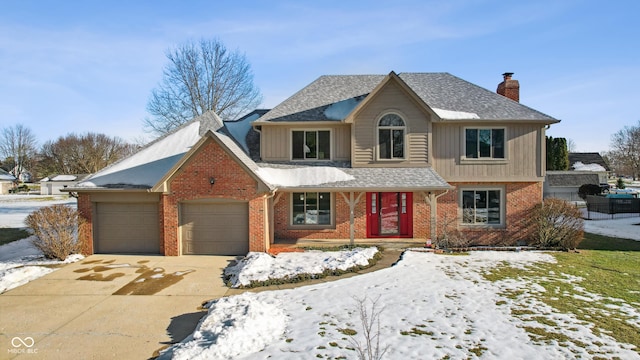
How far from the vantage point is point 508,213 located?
15.6m

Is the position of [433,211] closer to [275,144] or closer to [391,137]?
[391,137]

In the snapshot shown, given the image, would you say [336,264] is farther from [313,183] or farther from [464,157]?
[464,157]

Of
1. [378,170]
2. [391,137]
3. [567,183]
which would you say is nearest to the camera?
[378,170]

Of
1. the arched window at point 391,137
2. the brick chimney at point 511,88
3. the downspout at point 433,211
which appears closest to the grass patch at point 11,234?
the arched window at point 391,137

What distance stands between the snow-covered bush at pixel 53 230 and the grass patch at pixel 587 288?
14090 mm

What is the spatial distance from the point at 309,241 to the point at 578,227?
34.6ft

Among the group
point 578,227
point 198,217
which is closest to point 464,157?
point 578,227

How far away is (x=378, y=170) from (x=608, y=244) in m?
10.6

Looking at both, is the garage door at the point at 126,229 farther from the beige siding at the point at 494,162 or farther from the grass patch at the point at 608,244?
the grass patch at the point at 608,244

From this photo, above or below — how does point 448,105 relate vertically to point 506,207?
above

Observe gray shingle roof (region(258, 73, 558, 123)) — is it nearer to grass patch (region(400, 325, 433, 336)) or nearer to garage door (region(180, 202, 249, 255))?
garage door (region(180, 202, 249, 255))

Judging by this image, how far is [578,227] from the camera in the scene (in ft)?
45.7

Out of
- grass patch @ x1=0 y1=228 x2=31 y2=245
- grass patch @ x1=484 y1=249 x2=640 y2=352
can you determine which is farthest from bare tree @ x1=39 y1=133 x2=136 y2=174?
grass patch @ x1=484 y1=249 x2=640 y2=352

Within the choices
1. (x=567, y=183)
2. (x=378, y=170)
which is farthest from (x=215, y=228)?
(x=567, y=183)
